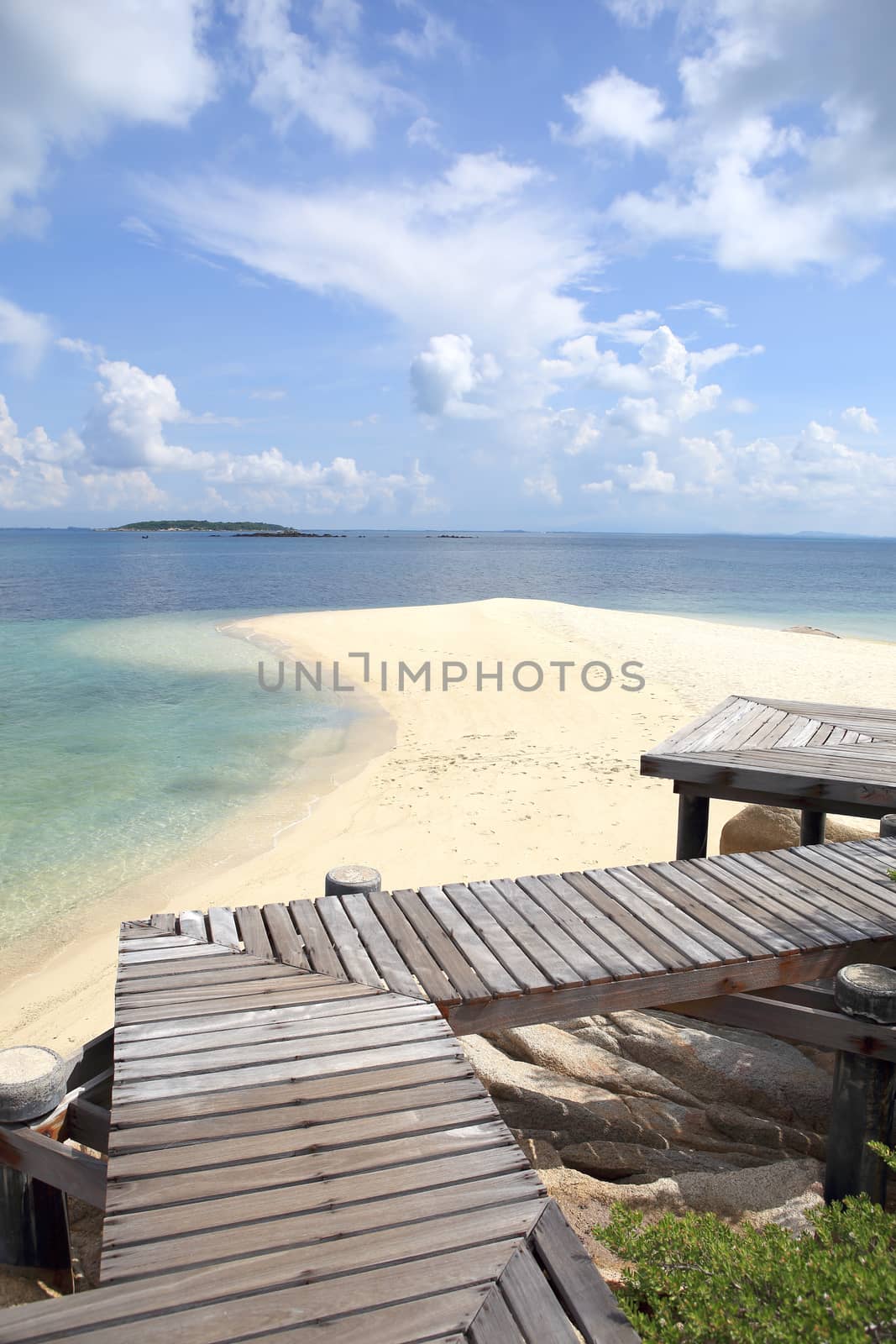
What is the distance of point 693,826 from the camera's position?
705 cm

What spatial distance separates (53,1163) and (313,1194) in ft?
4.52

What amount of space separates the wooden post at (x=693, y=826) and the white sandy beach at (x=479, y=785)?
1699 mm

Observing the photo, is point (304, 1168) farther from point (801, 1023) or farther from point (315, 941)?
point (801, 1023)

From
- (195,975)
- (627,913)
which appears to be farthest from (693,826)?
(195,975)

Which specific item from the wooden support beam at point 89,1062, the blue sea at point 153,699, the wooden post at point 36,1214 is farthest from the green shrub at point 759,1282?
the blue sea at point 153,699

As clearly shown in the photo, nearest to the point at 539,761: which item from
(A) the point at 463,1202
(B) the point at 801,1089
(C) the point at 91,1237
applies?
(B) the point at 801,1089

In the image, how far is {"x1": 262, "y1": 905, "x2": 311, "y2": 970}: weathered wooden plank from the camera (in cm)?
407

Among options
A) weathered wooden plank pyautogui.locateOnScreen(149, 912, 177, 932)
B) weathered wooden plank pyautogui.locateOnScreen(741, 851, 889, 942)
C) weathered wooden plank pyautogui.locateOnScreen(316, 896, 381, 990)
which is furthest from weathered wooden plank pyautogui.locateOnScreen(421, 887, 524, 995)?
weathered wooden plank pyautogui.locateOnScreen(741, 851, 889, 942)

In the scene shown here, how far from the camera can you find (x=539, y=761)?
41.2ft

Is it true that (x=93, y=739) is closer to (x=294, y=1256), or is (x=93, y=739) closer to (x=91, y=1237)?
(x=91, y=1237)

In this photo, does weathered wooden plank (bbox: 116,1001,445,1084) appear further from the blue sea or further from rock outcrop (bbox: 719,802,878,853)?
the blue sea

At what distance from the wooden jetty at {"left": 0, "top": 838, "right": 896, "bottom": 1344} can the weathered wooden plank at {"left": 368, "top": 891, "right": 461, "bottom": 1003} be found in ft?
0.05

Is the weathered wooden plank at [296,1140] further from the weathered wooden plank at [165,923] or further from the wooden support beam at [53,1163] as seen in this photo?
the weathered wooden plank at [165,923]

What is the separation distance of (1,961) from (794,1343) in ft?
23.4
